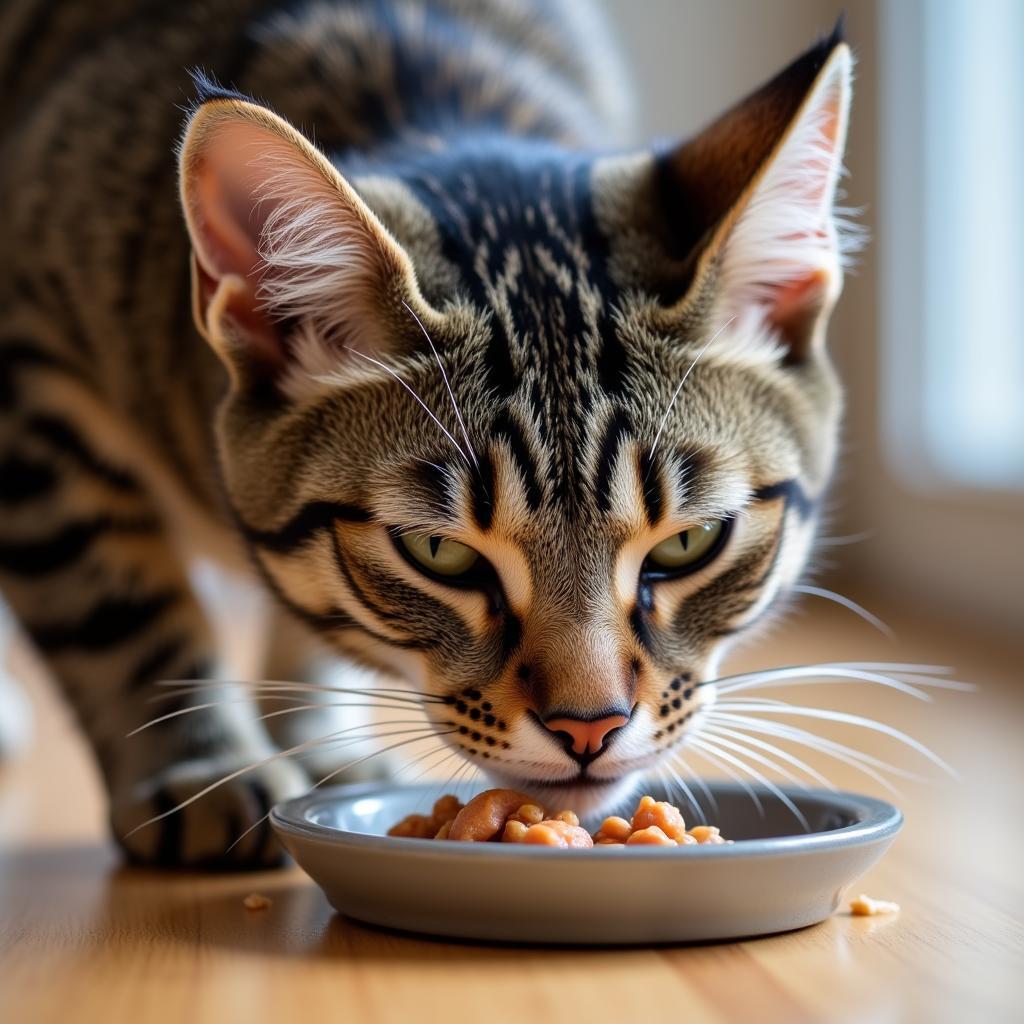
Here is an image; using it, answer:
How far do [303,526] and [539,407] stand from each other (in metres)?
0.27


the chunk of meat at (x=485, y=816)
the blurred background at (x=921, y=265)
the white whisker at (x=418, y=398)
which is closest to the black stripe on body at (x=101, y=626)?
the white whisker at (x=418, y=398)

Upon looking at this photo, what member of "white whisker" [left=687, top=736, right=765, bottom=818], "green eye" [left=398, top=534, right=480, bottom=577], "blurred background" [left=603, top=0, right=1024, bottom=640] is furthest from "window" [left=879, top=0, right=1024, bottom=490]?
"green eye" [left=398, top=534, right=480, bottom=577]

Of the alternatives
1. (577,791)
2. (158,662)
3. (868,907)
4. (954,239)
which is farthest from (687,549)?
(954,239)

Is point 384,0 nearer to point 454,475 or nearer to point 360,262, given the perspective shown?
point 360,262

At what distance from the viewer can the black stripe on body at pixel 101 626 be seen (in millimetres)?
1738

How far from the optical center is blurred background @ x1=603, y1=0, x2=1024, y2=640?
339cm

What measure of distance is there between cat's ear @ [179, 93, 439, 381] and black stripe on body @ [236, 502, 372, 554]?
14cm

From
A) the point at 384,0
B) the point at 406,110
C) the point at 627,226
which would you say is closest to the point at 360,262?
the point at 627,226

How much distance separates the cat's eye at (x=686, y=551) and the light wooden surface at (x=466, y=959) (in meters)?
0.30

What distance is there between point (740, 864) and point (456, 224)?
0.66 metres

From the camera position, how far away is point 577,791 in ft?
3.96

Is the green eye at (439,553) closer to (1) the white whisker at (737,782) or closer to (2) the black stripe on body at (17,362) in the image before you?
(1) the white whisker at (737,782)

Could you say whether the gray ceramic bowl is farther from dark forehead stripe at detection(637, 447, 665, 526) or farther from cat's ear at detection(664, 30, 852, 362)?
cat's ear at detection(664, 30, 852, 362)

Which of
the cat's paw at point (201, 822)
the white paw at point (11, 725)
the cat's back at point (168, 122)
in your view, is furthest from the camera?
the white paw at point (11, 725)
